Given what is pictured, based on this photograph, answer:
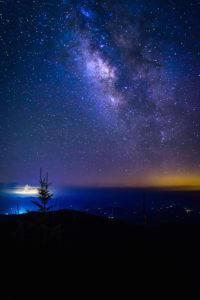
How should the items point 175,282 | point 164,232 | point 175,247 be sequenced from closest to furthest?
point 175,282 < point 175,247 < point 164,232

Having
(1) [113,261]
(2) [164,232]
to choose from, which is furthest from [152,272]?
(2) [164,232]

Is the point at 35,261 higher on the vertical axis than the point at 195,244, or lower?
higher

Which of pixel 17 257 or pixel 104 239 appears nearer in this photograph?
pixel 17 257

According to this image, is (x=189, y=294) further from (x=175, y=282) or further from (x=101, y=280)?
(x=101, y=280)

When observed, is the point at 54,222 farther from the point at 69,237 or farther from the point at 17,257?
the point at 17,257

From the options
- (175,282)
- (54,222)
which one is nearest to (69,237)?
(54,222)

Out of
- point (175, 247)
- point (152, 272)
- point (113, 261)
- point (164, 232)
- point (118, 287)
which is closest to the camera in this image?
point (118, 287)
